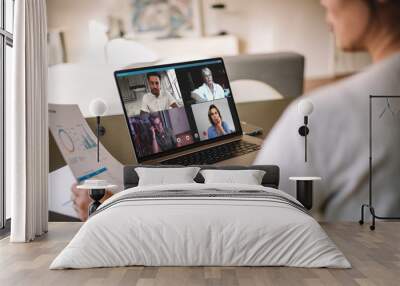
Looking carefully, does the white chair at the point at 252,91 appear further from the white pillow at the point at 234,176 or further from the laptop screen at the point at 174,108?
the white pillow at the point at 234,176

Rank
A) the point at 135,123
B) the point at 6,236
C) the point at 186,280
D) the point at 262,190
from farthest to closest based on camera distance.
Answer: the point at 135,123
the point at 6,236
the point at 262,190
the point at 186,280

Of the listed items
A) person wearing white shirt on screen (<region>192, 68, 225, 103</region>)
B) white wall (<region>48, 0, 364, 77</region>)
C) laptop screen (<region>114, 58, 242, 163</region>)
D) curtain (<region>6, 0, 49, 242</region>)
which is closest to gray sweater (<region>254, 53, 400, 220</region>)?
white wall (<region>48, 0, 364, 77</region>)

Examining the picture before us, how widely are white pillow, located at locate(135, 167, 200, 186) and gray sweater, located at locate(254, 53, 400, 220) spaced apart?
831 millimetres

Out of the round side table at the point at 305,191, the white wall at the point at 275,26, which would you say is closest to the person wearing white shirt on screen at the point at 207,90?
the white wall at the point at 275,26

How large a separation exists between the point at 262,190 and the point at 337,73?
7.42ft

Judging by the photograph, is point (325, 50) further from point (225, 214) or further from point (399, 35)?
point (225, 214)

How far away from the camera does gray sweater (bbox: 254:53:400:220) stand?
7.06m

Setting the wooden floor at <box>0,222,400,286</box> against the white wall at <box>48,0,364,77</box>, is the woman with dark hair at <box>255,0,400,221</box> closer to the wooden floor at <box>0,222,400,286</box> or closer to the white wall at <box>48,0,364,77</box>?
the white wall at <box>48,0,364,77</box>

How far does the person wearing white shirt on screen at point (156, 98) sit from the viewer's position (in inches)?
272

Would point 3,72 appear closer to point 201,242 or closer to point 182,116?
point 182,116

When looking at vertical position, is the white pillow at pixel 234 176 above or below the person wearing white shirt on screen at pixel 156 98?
below

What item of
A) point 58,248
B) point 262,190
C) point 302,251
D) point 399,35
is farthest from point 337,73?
point 58,248

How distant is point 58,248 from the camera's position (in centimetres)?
552

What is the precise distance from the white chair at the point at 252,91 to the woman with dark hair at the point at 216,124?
1.00 feet
